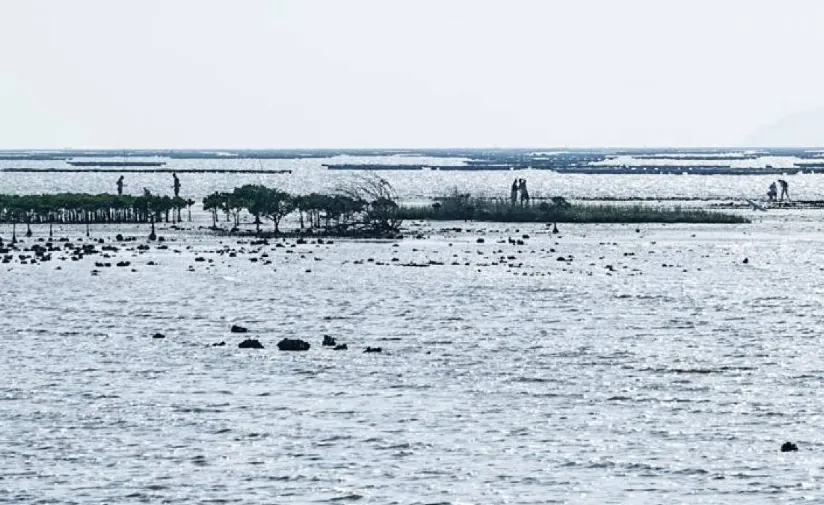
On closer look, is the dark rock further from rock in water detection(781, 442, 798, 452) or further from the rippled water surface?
rock in water detection(781, 442, 798, 452)

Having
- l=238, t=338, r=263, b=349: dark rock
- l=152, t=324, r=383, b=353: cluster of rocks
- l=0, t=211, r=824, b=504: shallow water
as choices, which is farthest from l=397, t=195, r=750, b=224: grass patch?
l=238, t=338, r=263, b=349: dark rock

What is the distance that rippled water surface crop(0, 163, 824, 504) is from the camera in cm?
3606

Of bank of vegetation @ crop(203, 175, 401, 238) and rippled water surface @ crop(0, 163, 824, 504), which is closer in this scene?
rippled water surface @ crop(0, 163, 824, 504)

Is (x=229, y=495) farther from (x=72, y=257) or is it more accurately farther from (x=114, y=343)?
(x=72, y=257)

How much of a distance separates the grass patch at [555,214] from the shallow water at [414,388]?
190ft

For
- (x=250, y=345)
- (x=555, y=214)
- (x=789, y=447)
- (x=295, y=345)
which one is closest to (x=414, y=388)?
(x=295, y=345)

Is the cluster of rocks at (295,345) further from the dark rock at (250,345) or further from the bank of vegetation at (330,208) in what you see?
the bank of vegetation at (330,208)

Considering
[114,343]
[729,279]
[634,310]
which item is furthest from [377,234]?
[114,343]

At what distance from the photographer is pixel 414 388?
157ft

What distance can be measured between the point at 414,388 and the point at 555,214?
103892 millimetres

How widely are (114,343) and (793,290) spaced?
3830 cm

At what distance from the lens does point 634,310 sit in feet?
238

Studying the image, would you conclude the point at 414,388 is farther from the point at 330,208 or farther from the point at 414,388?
the point at 330,208

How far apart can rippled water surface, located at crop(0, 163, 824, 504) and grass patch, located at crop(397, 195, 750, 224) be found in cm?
5695
